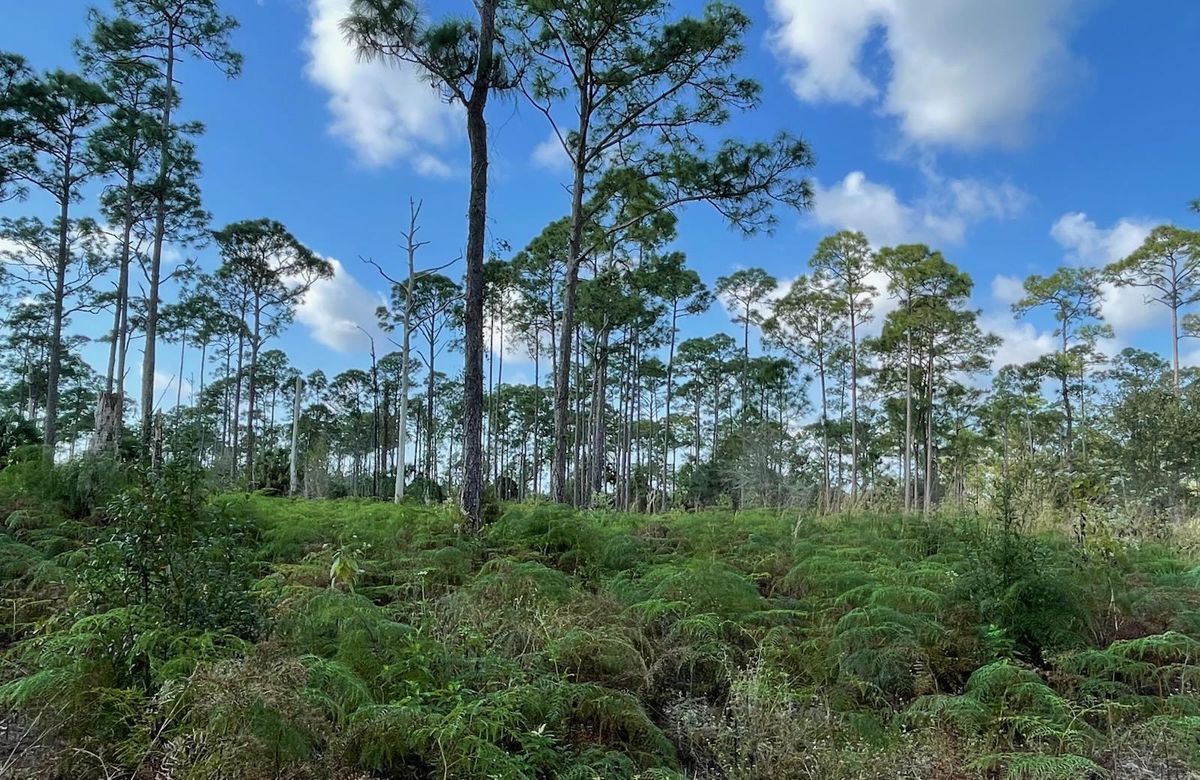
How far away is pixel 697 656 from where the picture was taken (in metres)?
3.30

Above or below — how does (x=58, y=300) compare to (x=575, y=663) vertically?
above

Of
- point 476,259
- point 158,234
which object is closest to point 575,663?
point 476,259

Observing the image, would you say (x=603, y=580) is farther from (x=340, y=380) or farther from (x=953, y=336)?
(x=340, y=380)

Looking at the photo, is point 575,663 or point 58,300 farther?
point 58,300

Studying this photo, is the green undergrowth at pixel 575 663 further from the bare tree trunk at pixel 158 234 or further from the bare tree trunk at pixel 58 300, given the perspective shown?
the bare tree trunk at pixel 58 300

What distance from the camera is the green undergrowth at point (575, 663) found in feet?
7.47

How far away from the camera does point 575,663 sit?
10.5 feet

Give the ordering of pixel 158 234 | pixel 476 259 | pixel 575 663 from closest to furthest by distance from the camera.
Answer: pixel 575 663 < pixel 476 259 < pixel 158 234

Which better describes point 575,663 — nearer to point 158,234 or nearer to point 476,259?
point 476,259

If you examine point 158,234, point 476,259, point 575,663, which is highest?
point 158,234

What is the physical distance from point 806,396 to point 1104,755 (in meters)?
34.9

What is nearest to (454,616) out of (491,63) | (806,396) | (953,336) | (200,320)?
(491,63)

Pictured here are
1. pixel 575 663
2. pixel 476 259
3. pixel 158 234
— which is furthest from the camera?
pixel 158 234

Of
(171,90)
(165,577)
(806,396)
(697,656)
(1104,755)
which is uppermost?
(171,90)
